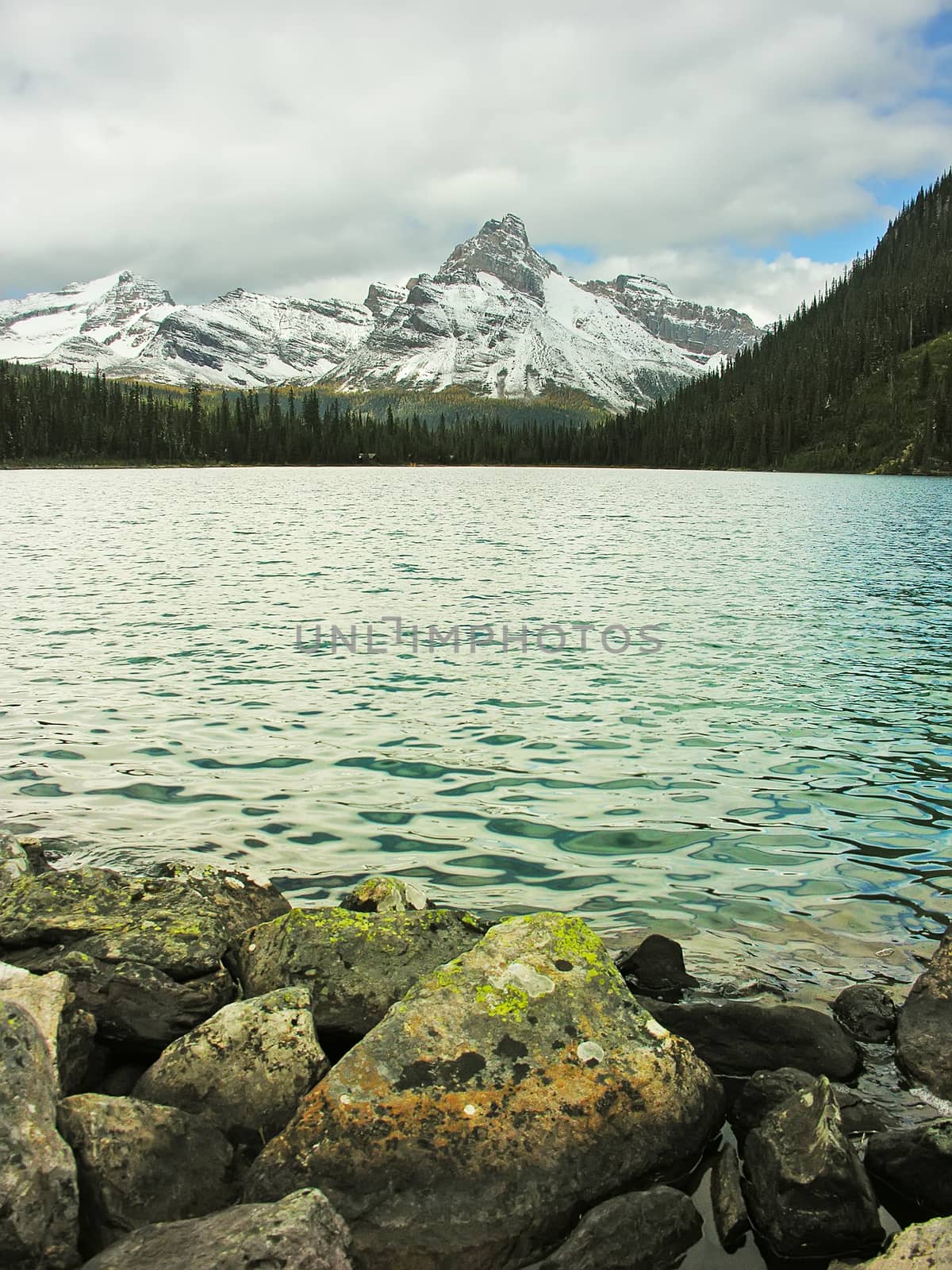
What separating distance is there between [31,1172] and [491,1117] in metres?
2.96

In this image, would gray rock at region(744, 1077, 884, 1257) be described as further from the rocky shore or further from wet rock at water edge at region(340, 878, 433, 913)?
wet rock at water edge at region(340, 878, 433, 913)

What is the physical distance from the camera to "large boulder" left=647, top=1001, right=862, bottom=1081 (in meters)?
7.49

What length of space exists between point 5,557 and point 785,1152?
5049cm

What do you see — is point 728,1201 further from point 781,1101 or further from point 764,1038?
point 764,1038

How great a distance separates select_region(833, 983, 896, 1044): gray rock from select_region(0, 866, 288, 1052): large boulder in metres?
5.79

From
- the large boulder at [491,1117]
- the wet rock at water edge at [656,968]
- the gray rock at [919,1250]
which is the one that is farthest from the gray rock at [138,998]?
the gray rock at [919,1250]

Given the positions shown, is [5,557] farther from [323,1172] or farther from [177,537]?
[323,1172]

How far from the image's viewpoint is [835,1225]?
577cm

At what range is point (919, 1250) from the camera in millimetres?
5102

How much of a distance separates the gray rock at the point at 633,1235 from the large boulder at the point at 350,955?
2.59m

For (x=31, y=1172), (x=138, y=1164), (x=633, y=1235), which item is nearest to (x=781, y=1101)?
(x=633, y=1235)

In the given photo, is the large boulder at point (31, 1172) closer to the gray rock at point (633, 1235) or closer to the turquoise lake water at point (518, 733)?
the gray rock at point (633, 1235)

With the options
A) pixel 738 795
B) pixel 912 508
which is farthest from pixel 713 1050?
pixel 912 508

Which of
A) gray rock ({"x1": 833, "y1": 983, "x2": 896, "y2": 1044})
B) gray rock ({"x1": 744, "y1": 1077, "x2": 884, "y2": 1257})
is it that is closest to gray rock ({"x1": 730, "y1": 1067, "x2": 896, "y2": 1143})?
gray rock ({"x1": 744, "y1": 1077, "x2": 884, "y2": 1257})
